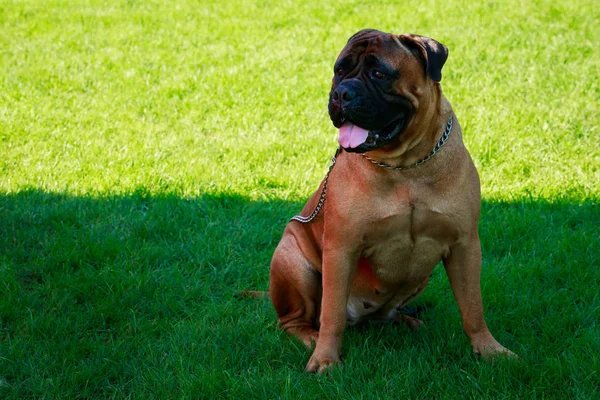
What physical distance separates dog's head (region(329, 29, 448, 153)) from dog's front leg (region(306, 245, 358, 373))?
53 centimetres

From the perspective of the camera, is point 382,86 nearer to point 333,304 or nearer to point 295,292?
point 333,304

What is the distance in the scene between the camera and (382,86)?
10.4ft

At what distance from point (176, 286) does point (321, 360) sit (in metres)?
1.31

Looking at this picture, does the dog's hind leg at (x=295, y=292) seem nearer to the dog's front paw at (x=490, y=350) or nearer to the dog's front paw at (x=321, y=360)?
the dog's front paw at (x=321, y=360)

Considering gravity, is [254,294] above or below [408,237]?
below

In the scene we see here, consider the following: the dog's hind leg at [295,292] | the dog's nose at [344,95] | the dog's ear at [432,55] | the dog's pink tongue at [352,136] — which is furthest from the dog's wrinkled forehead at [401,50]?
the dog's hind leg at [295,292]

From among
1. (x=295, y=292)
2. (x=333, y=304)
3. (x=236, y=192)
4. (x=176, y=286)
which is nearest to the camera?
(x=333, y=304)

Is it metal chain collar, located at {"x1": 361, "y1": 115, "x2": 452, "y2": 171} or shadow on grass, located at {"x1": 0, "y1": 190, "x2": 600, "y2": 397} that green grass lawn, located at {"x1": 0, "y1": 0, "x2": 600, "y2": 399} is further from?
metal chain collar, located at {"x1": 361, "y1": 115, "x2": 452, "y2": 171}

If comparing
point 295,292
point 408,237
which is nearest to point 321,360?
point 295,292

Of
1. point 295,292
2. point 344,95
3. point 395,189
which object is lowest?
point 295,292

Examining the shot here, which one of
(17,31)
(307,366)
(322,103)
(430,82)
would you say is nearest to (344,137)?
(430,82)

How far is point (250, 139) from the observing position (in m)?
6.88

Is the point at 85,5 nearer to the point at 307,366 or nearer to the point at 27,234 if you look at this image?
the point at 27,234

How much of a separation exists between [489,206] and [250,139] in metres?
2.39
